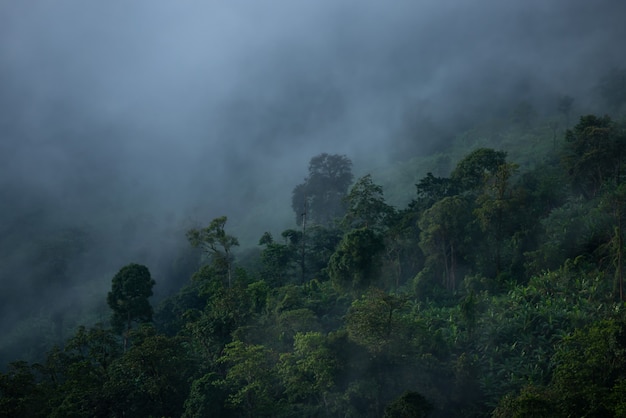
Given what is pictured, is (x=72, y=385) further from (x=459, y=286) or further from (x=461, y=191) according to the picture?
(x=461, y=191)

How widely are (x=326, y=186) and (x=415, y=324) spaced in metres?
39.8

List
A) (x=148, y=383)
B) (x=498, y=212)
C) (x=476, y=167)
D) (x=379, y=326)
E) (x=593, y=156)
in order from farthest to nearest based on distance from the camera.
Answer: (x=476, y=167)
(x=593, y=156)
(x=498, y=212)
(x=148, y=383)
(x=379, y=326)

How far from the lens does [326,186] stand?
68.4m

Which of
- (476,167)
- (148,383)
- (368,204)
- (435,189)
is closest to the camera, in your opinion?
(148,383)

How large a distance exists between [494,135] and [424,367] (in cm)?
5981

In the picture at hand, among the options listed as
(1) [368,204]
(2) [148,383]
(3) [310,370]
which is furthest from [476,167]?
(2) [148,383]

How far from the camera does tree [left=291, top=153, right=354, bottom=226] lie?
68000mm

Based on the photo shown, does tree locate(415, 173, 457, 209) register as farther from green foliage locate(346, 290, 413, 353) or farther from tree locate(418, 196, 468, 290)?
green foliage locate(346, 290, 413, 353)

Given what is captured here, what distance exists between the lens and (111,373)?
101 ft

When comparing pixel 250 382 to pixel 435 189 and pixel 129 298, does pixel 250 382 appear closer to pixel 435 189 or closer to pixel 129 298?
pixel 129 298

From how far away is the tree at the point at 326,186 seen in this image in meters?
68.0

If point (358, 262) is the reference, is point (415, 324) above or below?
below

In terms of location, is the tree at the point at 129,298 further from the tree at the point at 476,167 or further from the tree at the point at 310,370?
the tree at the point at 476,167

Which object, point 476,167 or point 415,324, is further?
point 476,167
